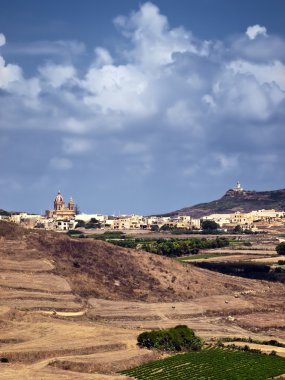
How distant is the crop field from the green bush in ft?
6.59

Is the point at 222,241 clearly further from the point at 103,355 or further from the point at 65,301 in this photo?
the point at 103,355

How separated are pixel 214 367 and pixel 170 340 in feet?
34.3

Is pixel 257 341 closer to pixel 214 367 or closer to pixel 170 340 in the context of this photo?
pixel 170 340

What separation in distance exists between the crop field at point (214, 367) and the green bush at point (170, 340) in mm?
2008

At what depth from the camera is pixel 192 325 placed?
9625 cm

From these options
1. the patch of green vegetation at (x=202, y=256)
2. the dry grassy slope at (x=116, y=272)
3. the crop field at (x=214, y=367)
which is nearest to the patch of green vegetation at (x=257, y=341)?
the crop field at (x=214, y=367)

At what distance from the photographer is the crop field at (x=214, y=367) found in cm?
6706

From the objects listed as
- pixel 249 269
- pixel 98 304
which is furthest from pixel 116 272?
pixel 249 269

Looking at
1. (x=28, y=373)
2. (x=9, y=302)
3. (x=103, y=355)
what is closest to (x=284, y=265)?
(x=9, y=302)

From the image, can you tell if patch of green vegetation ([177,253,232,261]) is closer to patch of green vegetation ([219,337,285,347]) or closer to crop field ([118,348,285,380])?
patch of green vegetation ([219,337,285,347])

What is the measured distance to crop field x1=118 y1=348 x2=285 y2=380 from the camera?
67062mm

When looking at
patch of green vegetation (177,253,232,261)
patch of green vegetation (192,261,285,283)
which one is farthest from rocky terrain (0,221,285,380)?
patch of green vegetation (177,253,232,261)

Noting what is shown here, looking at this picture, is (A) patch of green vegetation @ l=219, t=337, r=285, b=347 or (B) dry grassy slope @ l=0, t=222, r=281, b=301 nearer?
(A) patch of green vegetation @ l=219, t=337, r=285, b=347

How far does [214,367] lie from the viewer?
233 feet
